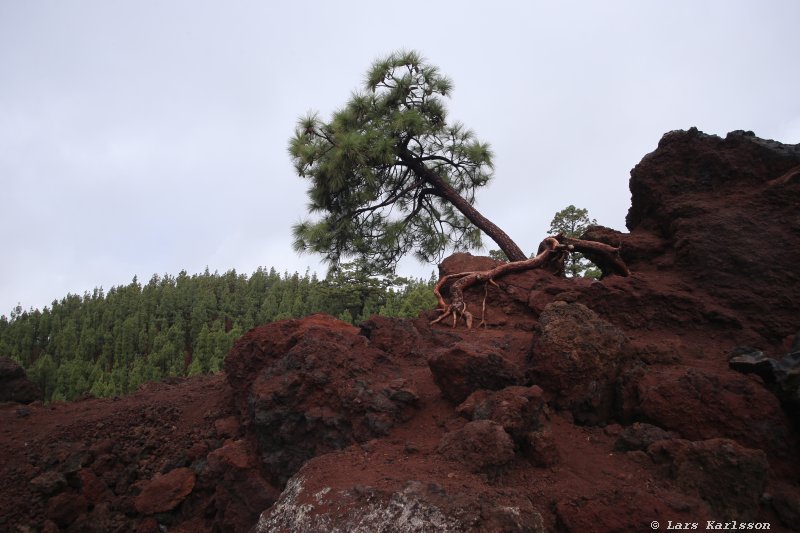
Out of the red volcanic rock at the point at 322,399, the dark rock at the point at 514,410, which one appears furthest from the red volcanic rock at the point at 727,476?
the red volcanic rock at the point at 322,399

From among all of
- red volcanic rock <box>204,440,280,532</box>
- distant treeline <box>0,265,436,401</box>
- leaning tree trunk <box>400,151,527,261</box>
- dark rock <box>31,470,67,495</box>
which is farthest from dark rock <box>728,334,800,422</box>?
distant treeline <box>0,265,436,401</box>

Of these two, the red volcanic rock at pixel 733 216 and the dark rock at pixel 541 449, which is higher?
the red volcanic rock at pixel 733 216

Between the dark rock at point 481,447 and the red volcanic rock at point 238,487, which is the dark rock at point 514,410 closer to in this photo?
the dark rock at point 481,447

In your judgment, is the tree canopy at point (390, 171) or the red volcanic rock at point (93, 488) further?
the tree canopy at point (390, 171)

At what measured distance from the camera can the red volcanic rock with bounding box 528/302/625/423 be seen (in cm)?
310

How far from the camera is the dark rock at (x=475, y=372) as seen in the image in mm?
3174

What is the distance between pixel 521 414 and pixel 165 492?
2823 mm

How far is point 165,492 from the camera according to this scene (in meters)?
3.73

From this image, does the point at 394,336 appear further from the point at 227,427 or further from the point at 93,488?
the point at 93,488

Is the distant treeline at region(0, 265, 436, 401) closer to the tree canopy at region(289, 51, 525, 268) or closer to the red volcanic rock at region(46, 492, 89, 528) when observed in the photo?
the tree canopy at region(289, 51, 525, 268)

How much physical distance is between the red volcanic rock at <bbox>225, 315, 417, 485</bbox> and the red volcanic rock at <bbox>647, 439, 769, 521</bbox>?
5.20 ft

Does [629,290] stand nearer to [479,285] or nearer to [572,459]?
[479,285]

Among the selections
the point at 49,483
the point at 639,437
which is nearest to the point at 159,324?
the point at 49,483

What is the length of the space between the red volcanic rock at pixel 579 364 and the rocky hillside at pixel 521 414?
0.04 feet
